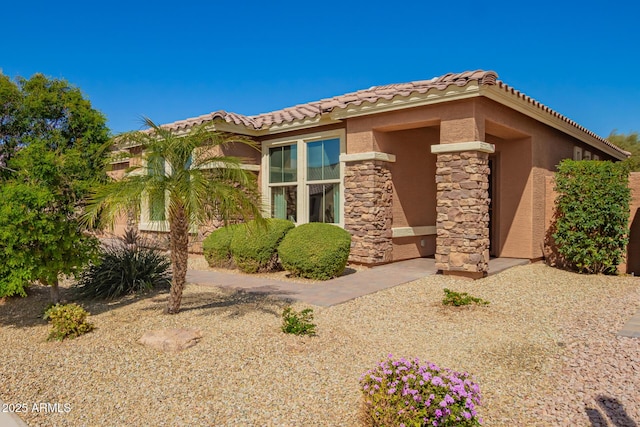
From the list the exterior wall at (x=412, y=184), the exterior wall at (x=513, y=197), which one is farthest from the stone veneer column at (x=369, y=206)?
the exterior wall at (x=513, y=197)

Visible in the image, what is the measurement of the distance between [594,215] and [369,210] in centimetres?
478

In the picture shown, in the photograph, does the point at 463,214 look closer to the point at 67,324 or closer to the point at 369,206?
the point at 369,206

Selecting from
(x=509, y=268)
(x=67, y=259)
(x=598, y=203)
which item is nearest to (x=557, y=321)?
(x=509, y=268)

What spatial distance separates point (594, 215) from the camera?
9.28m

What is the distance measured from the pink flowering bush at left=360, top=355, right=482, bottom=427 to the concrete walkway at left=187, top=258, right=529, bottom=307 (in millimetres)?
3376

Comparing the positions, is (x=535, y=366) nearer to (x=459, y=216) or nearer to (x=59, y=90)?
(x=459, y=216)

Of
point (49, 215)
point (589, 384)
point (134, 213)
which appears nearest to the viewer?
point (589, 384)

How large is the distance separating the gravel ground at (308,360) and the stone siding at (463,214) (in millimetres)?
1404

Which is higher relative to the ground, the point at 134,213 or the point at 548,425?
the point at 134,213

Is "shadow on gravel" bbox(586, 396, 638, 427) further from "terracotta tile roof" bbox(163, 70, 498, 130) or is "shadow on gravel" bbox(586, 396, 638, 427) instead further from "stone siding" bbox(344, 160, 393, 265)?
"stone siding" bbox(344, 160, 393, 265)

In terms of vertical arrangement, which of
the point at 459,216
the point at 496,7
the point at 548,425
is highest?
the point at 496,7

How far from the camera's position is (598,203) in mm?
9242

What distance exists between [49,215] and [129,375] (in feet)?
9.38

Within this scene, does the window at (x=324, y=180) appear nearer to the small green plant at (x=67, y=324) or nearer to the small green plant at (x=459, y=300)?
the small green plant at (x=459, y=300)
